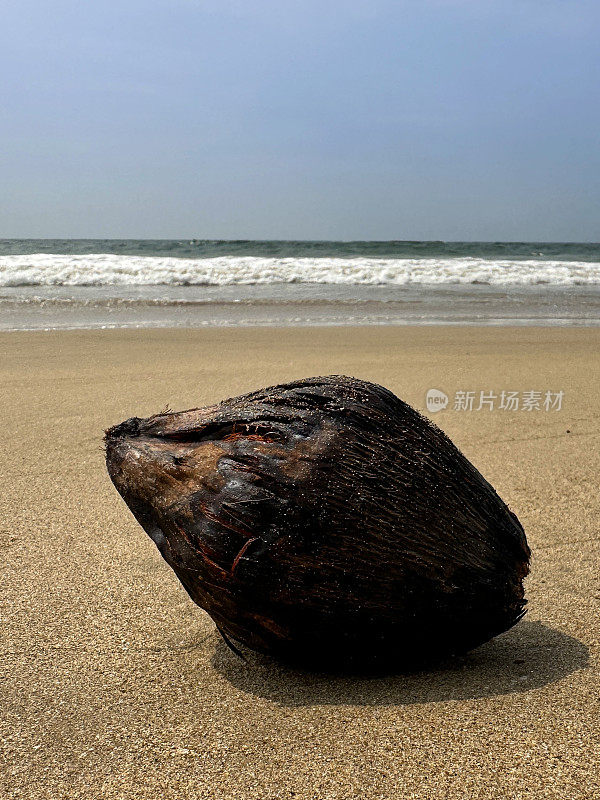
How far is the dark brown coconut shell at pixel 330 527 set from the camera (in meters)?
1.78

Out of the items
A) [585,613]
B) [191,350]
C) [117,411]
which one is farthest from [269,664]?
[191,350]

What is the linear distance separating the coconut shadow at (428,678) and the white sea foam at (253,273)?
15608 mm

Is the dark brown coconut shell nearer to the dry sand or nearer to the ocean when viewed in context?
the dry sand

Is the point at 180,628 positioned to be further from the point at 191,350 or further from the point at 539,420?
the point at 191,350

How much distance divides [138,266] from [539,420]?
16127 millimetres

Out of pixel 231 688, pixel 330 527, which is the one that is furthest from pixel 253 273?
pixel 330 527

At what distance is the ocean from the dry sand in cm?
714

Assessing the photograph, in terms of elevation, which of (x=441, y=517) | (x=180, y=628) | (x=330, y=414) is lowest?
(x=180, y=628)

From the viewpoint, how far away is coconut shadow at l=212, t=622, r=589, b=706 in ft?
6.24

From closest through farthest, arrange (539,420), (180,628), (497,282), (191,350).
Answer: (180,628), (539,420), (191,350), (497,282)

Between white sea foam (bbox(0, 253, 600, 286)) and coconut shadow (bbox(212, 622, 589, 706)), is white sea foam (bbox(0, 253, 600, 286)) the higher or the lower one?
the higher one

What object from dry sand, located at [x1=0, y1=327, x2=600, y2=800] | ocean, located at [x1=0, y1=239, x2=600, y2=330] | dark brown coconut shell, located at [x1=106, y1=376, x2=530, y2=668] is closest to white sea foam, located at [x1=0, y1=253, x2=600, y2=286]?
ocean, located at [x1=0, y1=239, x2=600, y2=330]

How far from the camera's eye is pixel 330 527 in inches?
70.0

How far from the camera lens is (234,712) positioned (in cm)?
189
